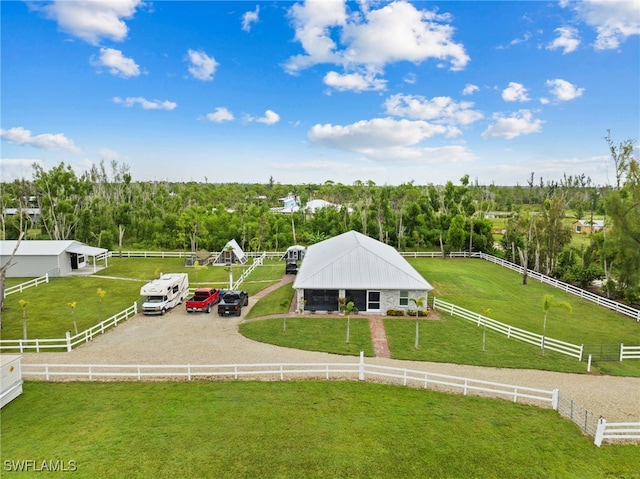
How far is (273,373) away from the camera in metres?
15.3

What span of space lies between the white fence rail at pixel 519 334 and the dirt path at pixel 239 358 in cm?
239

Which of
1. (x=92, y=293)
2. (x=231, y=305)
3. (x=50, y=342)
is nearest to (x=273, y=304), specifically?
(x=231, y=305)

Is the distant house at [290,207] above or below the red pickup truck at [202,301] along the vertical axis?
above

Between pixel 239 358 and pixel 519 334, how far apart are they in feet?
50.6

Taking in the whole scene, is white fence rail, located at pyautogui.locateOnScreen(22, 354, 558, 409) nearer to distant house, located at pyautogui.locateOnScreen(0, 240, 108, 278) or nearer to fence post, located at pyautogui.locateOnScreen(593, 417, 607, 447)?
fence post, located at pyautogui.locateOnScreen(593, 417, 607, 447)

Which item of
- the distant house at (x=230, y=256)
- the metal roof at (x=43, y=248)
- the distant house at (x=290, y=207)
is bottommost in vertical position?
the distant house at (x=230, y=256)

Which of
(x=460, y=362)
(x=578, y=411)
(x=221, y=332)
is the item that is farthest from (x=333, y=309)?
(x=578, y=411)

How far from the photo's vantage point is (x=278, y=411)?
12.3m

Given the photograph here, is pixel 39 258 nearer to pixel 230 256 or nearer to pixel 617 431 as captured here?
pixel 230 256

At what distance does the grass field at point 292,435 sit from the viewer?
375 inches

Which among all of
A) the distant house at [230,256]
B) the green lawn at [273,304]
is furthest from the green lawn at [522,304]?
the distant house at [230,256]

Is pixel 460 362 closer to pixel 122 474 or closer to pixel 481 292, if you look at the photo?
pixel 122 474

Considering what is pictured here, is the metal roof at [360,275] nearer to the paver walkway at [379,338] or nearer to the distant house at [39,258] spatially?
the paver walkway at [379,338]

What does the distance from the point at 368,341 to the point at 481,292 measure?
658 inches
